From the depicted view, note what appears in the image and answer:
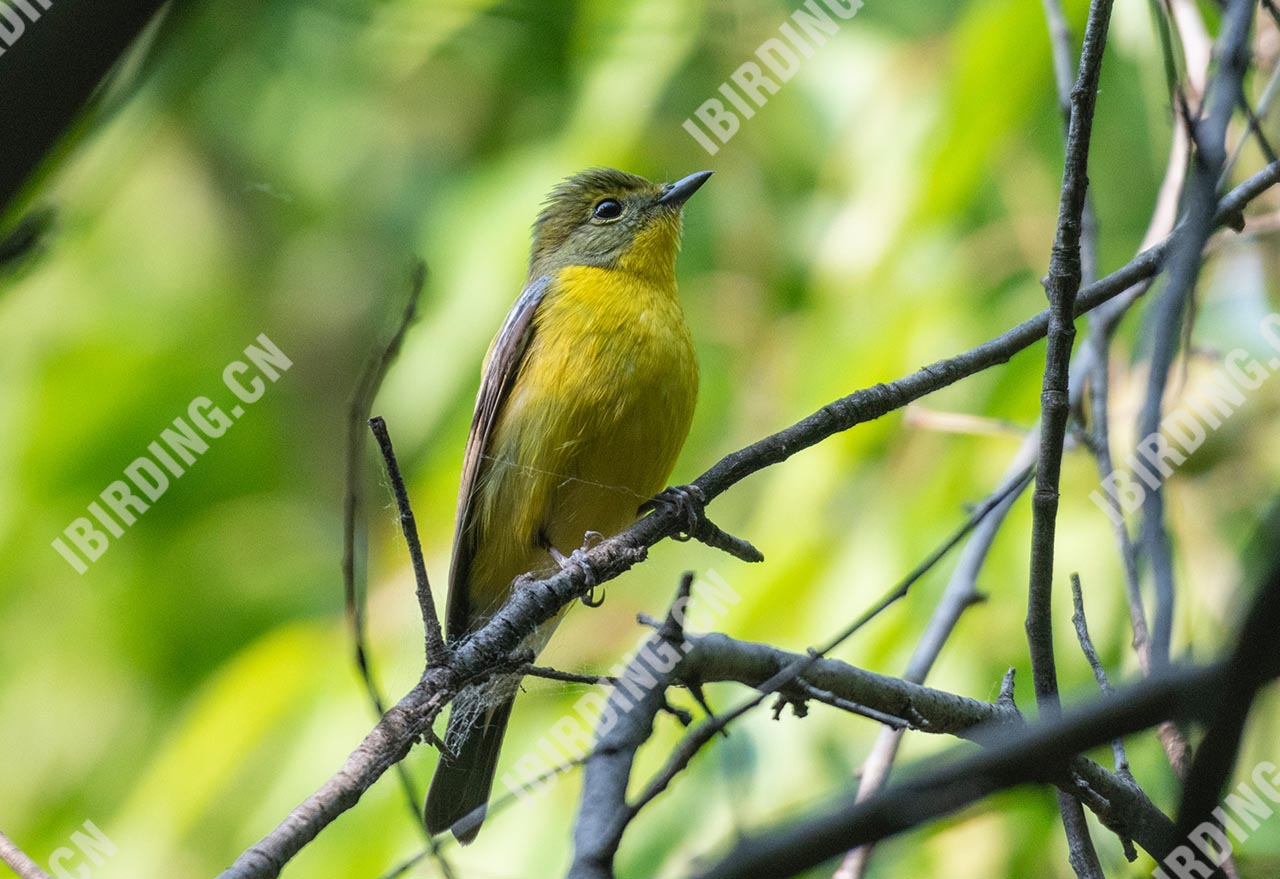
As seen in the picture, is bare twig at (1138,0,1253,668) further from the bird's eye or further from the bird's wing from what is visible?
the bird's eye

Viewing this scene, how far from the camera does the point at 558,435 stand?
4312 mm

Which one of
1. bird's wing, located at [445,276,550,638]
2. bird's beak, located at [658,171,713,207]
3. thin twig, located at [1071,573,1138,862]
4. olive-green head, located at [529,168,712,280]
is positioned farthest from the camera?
bird's beak, located at [658,171,713,207]

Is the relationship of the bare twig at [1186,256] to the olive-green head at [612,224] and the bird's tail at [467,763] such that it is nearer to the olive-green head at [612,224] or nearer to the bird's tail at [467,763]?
the bird's tail at [467,763]

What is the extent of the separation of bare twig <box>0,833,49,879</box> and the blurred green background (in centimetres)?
97

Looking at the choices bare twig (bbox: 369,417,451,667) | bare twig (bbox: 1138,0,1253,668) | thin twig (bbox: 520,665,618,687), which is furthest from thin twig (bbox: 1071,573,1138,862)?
bare twig (bbox: 369,417,451,667)

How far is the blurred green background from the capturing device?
4.31 m

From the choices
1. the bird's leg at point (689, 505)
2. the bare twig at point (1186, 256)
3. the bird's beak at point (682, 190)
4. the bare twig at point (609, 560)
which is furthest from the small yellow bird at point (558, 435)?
the bare twig at point (1186, 256)

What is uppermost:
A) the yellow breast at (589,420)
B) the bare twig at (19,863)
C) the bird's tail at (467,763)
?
the yellow breast at (589,420)

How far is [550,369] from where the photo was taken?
14.7ft

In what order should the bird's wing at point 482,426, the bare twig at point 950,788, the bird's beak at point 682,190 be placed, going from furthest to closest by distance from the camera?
the bird's beak at point 682,190
the bird's wing at point 482,426
the bare twig at point 950,788

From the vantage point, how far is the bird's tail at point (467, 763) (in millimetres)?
4078

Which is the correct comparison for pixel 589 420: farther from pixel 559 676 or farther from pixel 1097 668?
pixel 1097 668

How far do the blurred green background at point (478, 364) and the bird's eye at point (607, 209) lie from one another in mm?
316

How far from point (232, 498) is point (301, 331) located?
4.47 feet
